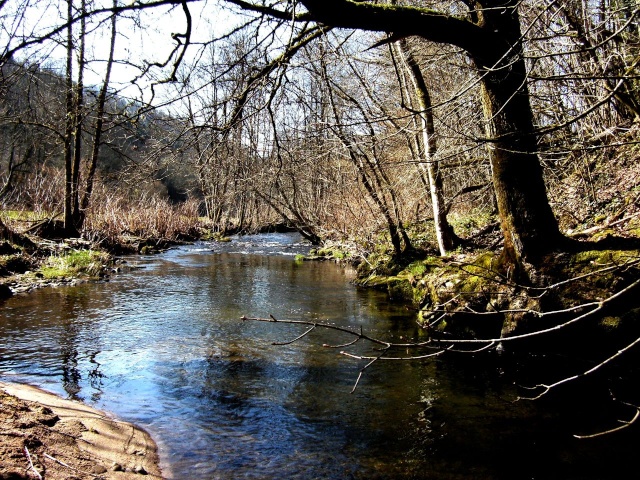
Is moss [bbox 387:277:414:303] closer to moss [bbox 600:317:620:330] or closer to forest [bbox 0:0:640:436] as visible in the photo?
forest [bbox 0:0:640:436]

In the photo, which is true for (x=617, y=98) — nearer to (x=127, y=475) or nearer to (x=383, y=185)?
(x=383, y=185)

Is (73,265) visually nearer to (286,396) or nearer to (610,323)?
(286,396)

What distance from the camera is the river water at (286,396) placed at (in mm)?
3725

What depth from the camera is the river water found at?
372 centimetres

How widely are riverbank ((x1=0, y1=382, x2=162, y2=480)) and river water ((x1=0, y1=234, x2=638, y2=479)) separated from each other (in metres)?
0.24

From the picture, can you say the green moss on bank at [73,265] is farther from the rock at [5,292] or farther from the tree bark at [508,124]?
the tree bark at [508,124]

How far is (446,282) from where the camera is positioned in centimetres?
750

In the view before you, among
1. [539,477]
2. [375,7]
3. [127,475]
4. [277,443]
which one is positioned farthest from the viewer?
[375,7]

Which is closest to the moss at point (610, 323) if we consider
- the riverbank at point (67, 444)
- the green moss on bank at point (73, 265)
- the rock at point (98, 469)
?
the riverbank at point (67, 444)

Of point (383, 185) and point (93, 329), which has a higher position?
point (383, 185)

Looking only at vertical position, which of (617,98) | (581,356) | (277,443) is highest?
(617,98)

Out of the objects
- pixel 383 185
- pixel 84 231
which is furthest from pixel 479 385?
pixel 84 231

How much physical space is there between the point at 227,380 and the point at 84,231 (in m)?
13.3

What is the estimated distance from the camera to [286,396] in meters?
5.02
